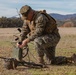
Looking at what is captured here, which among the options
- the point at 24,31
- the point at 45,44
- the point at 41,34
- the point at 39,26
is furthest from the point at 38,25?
the point at 24,31

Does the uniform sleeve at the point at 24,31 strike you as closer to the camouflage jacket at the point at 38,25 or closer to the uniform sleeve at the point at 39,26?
the camouflage jacket at the point at 38,25

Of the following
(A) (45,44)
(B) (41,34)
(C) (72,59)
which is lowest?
(C) (72,59)

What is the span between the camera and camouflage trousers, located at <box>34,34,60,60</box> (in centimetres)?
1078

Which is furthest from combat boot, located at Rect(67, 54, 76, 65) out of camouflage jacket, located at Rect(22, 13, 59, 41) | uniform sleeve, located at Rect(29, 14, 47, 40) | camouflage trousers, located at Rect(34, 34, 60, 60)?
uniform sleeve, located at Rect(29, 14, 47, 40)

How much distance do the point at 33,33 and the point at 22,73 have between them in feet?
4.31

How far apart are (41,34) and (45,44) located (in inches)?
11.3

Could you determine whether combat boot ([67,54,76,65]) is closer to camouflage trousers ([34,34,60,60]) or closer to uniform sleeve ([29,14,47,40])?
camouflage trousers ([34,34,60,60])

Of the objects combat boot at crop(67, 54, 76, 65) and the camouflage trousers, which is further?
combat boot at crop(67, 54, 76, 65)

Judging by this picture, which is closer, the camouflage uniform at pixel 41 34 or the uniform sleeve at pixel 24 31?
the camouflage uniform at pixel 41 34

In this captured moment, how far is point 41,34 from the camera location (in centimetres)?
1088

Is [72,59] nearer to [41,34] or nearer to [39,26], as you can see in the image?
[41,34]

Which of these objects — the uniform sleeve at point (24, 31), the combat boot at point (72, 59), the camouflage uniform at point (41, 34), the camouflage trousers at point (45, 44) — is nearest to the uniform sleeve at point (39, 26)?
the camouflage uniform at point (41, 34)

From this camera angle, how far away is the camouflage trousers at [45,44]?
35.4 ft

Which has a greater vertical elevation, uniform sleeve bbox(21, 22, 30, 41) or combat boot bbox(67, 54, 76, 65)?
uniform sleeve bbox(21, 22, 30, 41)
